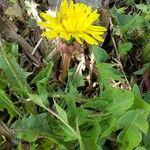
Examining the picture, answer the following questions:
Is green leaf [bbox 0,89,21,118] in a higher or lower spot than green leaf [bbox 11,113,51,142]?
higher

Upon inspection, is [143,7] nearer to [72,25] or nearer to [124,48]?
[124,48]

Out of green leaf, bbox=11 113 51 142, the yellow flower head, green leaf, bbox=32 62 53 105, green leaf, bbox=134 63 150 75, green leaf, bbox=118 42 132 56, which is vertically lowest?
green leaf, bbox=134 63 150 75

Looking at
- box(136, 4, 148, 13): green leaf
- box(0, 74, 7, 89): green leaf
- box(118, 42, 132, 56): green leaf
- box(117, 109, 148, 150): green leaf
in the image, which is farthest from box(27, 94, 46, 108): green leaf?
box(136, 4, 148, 13): green leaf

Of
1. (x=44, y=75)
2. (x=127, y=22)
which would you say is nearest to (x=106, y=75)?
(x=44, y=75)

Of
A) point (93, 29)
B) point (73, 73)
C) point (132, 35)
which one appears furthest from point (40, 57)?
point (132, 35)

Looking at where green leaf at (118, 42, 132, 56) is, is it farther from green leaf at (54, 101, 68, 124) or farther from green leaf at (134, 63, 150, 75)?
green leaf at (54, 101, 68, 124)

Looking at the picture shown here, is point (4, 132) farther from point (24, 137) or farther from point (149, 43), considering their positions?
point (149, 43)

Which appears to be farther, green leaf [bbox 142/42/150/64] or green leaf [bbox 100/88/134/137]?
green leaf [bbox 142/42/150/64]
